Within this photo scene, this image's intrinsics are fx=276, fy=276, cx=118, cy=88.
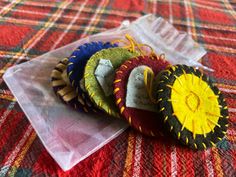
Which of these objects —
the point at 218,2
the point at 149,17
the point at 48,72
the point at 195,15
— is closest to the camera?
the point at 48,72

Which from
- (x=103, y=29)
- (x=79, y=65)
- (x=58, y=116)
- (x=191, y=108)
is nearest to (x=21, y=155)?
(x=58, y=116)

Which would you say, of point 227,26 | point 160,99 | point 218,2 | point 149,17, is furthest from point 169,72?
point 218,2

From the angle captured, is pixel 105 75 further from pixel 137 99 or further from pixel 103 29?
pixel 103 29

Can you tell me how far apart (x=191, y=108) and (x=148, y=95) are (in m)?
0.09

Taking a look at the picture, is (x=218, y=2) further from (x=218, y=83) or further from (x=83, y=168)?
(x=83, y=168)

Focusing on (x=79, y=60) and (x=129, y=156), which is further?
(x=79, y=60)

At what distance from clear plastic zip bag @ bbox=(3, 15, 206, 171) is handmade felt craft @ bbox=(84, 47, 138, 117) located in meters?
0.05

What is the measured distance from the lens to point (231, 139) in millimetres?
597

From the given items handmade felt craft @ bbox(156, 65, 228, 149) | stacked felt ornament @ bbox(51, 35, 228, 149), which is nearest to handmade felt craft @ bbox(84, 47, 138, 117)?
stacked felt ornament @ bbox(51, 35, 228, 149)

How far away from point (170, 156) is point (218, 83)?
1.01 feet

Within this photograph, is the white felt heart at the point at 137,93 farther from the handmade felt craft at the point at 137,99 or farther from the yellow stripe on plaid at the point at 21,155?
the yellow stripe on plaid at the point at 21,155

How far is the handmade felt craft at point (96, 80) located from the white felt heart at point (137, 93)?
0.04 metres

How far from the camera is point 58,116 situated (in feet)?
1.99

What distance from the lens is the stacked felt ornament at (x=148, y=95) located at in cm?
54
